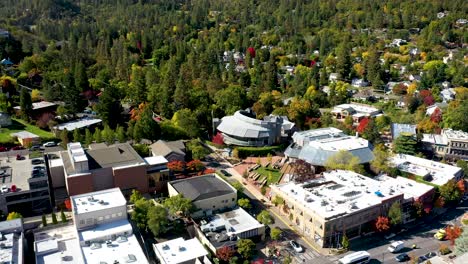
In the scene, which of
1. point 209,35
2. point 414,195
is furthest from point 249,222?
point 209,35

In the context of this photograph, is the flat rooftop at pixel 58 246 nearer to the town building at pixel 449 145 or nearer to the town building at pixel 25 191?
the town building at pixel 25 191

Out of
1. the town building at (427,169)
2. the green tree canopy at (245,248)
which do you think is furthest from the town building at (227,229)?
the town building at (427,169)

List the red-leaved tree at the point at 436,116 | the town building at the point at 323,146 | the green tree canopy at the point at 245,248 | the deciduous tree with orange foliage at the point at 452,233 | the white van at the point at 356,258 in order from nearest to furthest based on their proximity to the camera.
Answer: the green tree canopy at the point at 245,248 → the white van at the point at 356,258 → the deciduous tree with orange foliage at the point at 452,233 → the town building at the point at 323,146 → the red-leaved tree at the point at 436,116

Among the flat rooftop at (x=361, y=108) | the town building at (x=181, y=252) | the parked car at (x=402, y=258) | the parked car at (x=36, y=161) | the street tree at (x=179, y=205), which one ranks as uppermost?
the parked car at (x=36, y=161)

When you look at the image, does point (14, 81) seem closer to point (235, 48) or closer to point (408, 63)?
point (235, 48)

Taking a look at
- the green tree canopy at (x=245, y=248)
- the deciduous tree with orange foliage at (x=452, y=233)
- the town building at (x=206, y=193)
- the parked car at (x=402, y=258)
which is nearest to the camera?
the green tree canopy at (x=245, y=248)

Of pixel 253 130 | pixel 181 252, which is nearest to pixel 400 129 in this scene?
pixel 253 130

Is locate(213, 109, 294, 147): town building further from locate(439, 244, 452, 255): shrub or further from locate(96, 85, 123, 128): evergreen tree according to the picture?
locate(439, 244, 452, 255): shrub

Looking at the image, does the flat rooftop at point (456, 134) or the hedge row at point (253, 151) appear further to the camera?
the hedge row at point (253, 151)
